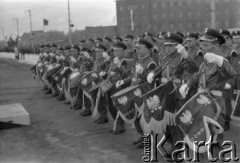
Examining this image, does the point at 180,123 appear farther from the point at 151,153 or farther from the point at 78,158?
the point at 78,158

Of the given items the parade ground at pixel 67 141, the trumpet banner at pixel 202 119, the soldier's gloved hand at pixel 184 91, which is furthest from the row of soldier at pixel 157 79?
the parade ground at pixel 67 141

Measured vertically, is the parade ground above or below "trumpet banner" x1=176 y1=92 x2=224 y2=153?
below

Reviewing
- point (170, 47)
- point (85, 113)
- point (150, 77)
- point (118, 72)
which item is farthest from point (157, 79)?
point (85, 113)

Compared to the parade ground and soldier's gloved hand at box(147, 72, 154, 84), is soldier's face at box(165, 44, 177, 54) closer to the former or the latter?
soldier's gloved hand at box(147, 72, 154, 84)

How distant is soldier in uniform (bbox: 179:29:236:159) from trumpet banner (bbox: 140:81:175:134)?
1.15 feet

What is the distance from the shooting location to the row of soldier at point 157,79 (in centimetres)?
449

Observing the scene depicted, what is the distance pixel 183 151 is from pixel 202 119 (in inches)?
36.3

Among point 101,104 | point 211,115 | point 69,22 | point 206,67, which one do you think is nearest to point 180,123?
point 211,115

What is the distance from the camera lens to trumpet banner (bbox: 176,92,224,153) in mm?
4141

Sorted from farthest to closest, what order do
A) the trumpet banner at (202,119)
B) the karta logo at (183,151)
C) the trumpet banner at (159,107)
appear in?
the trumpet banner at (159,107) → the karta logo at (183,151) → the trumpet banner at (202,119)

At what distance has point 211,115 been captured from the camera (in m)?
4.14

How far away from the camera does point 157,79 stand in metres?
5.34

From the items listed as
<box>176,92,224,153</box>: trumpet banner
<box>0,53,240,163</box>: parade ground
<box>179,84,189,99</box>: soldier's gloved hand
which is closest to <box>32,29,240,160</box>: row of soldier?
<box>179,84,189,99</box>: soldier's gloved hand

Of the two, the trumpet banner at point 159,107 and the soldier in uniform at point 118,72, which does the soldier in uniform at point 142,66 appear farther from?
the soldier in uniform at point 118,72
